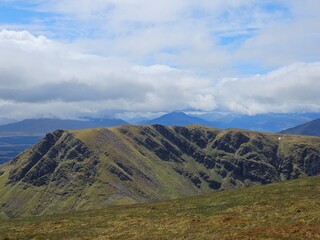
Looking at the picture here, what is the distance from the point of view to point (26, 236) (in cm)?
5431

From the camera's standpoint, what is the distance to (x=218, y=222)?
48781mm

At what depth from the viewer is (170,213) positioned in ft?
212

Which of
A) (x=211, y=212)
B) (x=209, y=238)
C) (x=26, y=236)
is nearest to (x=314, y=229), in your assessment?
(x=209, y=238)

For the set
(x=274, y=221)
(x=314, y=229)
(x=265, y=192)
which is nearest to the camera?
(x=314, y=229)

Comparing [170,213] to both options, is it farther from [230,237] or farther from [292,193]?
[230,237]

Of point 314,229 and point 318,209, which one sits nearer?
point 314,229

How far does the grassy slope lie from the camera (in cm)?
4034

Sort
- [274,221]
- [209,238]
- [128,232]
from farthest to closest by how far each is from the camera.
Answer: [128,232], [274,221], [209,238]

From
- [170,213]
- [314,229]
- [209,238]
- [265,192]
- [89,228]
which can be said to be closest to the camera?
[314,229]

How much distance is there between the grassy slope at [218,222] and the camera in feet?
132

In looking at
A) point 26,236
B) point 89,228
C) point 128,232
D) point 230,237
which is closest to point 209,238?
point 230,237

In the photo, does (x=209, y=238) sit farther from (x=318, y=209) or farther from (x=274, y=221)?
(x=318, y=209)

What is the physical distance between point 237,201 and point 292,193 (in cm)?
913

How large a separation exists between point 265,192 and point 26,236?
138 ft
